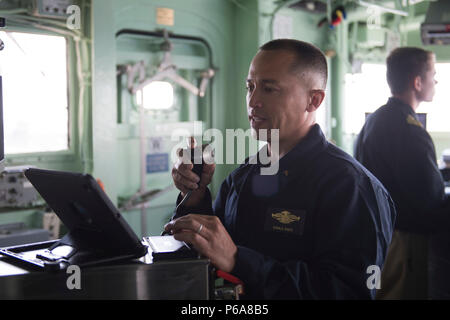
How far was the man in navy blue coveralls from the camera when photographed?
1221mm

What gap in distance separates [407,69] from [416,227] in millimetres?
946

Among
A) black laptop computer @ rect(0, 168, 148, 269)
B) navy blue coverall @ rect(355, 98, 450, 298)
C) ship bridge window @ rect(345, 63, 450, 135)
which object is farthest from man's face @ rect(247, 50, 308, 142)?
ship bridge window @ rect(345, 63, 450, 135)

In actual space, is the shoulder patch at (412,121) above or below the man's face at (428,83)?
below

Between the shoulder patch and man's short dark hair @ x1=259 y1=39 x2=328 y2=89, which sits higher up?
man's short dark hair @ x1=259 y1=39 x2=328 y2=89

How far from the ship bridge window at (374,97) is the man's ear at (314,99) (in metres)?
3.21

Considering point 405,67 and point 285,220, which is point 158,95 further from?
point 285,220

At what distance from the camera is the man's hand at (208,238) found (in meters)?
1.16

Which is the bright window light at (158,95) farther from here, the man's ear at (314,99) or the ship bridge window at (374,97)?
the man's ear at (314,99)

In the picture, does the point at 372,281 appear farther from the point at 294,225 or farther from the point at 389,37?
the point at 389,37

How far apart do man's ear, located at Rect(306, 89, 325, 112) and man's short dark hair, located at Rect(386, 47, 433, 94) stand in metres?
1.44

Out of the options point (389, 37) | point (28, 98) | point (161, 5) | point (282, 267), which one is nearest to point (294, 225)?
point (282, 267)

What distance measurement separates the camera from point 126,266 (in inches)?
41.5

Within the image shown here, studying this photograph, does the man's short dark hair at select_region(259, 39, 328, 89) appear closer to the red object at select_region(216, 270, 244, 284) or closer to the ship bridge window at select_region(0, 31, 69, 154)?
the red object at select_region(216, 270, 244, 284)

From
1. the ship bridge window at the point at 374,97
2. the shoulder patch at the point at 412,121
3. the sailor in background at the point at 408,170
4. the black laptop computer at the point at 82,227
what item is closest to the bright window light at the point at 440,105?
the ship bridge window at the point at 374,97
